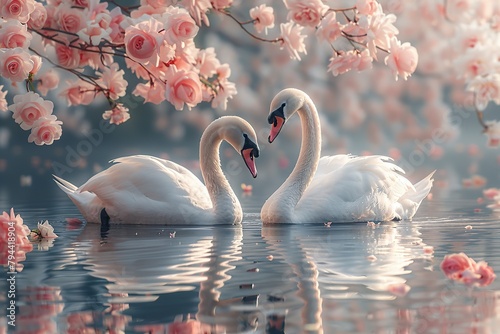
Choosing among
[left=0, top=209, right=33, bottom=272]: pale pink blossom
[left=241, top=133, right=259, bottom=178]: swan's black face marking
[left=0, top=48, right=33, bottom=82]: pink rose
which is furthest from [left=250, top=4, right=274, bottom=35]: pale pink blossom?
[left=241, top=133, right=259, bottom=178]: swan's black face marking

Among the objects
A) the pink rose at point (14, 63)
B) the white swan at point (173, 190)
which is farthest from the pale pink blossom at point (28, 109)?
the white swan at point (173, 190)

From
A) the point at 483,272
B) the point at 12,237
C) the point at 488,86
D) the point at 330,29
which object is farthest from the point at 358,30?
the point at 12,237

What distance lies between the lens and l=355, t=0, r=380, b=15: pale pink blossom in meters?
7.06

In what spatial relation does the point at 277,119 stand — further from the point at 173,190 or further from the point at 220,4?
the point at 220,4

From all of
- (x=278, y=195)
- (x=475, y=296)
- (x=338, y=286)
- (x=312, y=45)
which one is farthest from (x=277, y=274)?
(x=312, y=45)

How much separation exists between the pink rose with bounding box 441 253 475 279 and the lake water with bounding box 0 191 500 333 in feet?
0.31

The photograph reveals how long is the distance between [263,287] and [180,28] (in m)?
1.50

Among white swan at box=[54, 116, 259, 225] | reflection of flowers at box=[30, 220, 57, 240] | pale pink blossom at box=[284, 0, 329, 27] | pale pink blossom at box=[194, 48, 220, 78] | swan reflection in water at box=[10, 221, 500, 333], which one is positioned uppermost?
pale pink blossom at box=[284, 0, 329, 27]

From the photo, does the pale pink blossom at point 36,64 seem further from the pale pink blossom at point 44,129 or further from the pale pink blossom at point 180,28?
the pale pink blossom at point 180,28

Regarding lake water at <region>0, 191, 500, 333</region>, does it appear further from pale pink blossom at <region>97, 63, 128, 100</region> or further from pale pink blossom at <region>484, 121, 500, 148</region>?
pale pink blossom at <region>97, 63, 128, 100</region>

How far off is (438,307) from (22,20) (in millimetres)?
2827

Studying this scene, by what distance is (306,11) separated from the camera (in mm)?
7094

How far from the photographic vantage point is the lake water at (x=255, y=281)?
17.2 ft

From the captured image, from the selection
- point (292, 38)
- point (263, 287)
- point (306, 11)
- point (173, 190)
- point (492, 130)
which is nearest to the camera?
point (263, 287)
